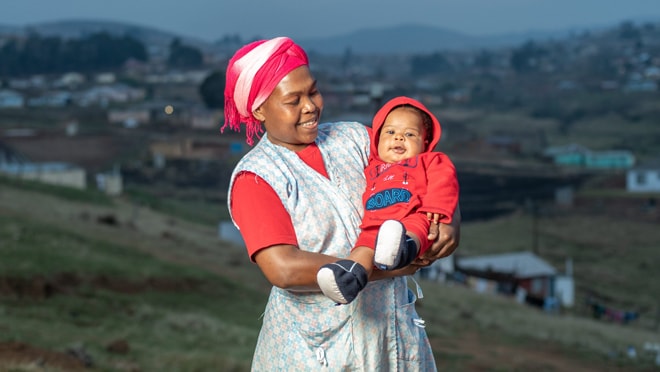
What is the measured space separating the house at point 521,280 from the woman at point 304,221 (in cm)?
2351

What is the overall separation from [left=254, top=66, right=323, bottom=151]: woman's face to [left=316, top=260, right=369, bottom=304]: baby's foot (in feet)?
1.84

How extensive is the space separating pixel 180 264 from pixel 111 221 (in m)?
6.90

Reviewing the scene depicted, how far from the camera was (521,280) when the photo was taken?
27.0m

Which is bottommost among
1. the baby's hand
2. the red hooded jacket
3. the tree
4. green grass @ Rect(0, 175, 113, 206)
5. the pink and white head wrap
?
green grass @ Rect(0, 175, 113, 206)

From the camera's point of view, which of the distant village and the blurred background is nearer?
the blurred background

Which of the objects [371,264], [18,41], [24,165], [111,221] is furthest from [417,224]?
[18,41]

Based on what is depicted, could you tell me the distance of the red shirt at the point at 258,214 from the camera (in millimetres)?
2572

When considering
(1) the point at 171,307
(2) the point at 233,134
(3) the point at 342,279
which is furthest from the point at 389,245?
(2) the point at 233,134

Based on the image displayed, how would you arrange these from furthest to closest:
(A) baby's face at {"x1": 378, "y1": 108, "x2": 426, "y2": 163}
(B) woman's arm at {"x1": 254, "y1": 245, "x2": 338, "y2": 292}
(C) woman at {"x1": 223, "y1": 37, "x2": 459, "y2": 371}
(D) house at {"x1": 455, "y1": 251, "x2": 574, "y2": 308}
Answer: (D) house at {"x1": 455, "y1": 251, "x2": 574, "y2": 308} < (A) baby's face at {"x1": 378, "y1": 108, "x2": 426, "y2": 163} < (C) woman at {"x1": 223, "y1": 37, "x2": 459, "y2": 371} < (B) woman's arm at {"x1": 254, "y1": 245, "x2": 338, "y2": 292}

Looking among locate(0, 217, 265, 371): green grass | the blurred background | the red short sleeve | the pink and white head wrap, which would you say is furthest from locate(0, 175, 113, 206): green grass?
the red short sleeve

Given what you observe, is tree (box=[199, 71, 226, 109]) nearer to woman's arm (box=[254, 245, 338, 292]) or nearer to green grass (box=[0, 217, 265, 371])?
green grass (box=[0, 217, 265, 371])

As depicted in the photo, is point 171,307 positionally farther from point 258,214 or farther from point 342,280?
point 342,280

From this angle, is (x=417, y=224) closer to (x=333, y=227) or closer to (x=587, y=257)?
(x=333, y=227)

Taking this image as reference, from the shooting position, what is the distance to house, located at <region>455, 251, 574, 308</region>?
26375mm
